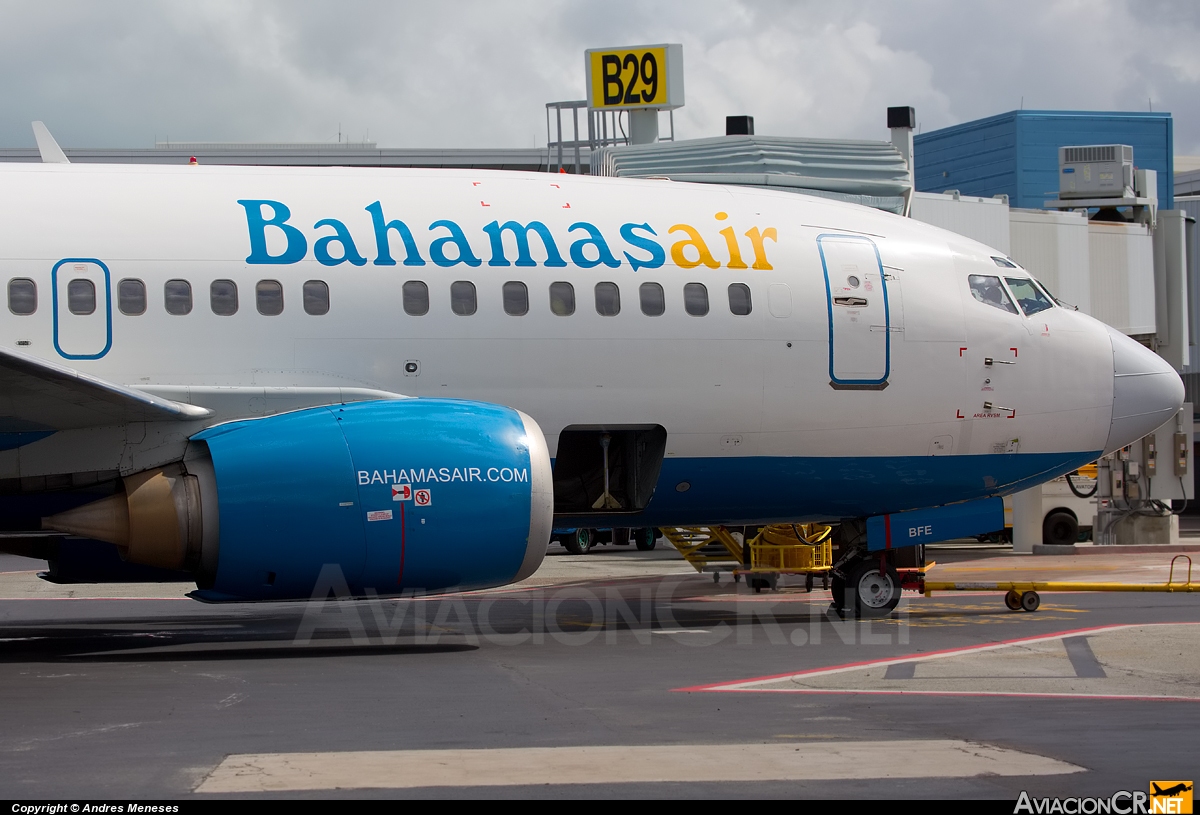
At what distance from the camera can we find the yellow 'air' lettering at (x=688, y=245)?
13.3 m

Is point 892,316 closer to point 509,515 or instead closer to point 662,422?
point 662,422

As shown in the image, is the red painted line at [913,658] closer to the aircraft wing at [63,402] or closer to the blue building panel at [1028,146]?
the aircraft wing at [63,402]

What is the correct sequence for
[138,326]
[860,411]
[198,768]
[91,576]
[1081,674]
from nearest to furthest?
[198,768], [1081,674], [138,326], [91,576], [860,411]

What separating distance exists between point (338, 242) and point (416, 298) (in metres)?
0.92

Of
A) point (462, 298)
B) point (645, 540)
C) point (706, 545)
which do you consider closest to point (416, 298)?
point (462, 298)

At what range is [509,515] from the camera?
11.3 meters

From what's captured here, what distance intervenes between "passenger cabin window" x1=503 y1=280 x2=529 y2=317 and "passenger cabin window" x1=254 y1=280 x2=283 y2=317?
85.6 inches

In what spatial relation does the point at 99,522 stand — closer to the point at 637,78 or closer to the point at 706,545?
the point at 706,545

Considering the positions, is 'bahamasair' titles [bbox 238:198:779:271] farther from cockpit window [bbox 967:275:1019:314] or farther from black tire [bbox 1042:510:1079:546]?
black tire [bbox 1042:510:1079:546]

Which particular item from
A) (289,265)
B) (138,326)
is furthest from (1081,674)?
(138,326)

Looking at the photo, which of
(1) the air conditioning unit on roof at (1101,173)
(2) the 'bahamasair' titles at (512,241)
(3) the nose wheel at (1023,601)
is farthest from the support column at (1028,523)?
(2) the 'bahamasair' titles at (512,241)

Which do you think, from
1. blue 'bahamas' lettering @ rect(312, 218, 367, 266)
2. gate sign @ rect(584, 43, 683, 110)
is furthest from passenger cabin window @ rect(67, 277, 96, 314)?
gate sign @ rect(584, 43, 683, 110)

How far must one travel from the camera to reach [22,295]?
1170cm

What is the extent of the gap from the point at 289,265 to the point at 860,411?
6115 mm
